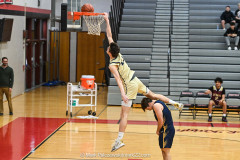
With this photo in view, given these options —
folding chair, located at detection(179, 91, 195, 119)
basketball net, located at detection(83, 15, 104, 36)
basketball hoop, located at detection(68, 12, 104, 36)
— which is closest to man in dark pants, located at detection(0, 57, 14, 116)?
basketball hoop, located at detection(68, 12, 104, 36)

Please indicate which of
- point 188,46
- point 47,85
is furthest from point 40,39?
point 188,46

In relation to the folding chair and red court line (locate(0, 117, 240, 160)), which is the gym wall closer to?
red court line (locate(0, 117, 240, 160))

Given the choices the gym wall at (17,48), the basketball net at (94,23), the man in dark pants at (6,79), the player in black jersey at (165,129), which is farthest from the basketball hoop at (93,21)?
the player in black jersey at (165,129)

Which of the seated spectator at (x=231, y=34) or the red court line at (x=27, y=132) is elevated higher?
the seated spectator at (x=231, y=34)

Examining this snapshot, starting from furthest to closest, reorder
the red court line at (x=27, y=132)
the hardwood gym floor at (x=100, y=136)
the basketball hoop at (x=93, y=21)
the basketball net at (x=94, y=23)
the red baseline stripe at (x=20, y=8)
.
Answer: the red baseline stripe at (x=20, y=8) < the basketball net at (x=94, y=23) < the basketball hoop at (x=93, y=21) < the red court line at (x=27, y=132) < the hardwood gym floor at (x=100, y=136)

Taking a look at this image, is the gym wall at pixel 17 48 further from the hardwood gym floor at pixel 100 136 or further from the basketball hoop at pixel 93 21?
the basketball hoop at pixel 93 21

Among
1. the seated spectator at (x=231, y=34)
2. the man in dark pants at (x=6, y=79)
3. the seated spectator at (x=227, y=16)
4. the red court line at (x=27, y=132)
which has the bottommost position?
the red court line at (x=27, y=132)

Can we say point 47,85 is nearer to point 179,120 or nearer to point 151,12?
point 151,12

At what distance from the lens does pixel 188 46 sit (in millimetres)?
20125

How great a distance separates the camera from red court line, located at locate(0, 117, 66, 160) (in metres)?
10.6

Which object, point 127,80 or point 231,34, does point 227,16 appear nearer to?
point 231,34

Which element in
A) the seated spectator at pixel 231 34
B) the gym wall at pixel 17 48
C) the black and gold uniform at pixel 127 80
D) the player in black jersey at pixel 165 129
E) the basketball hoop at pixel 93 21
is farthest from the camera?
the seated spectator at pixel 231 34

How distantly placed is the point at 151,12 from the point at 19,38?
235 inches

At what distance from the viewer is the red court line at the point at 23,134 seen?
416 inches
